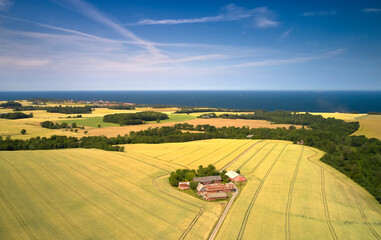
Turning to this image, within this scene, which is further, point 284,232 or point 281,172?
point 281,172

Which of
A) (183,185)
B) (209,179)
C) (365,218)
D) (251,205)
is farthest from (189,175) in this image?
(365,218)

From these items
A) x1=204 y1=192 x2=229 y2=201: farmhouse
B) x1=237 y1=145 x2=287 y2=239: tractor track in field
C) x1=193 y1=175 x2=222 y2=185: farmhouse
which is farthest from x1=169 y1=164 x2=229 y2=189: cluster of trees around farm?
x1=237 y1=145 x2=287 y2=239: tractor track in field

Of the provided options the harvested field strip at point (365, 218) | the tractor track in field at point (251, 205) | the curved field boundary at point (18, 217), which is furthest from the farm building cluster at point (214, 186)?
the curved field boundary at point (18, 217)

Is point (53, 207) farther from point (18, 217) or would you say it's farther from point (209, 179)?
point (209, 179)

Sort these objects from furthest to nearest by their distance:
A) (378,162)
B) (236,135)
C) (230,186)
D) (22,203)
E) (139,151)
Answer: (236,135) < (139,151) < (378,162) < (230,186) < (22,203)

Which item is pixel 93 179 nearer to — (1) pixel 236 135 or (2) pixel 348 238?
(2) pixel 348 238

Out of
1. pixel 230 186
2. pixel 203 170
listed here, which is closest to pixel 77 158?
pixel 203 170
